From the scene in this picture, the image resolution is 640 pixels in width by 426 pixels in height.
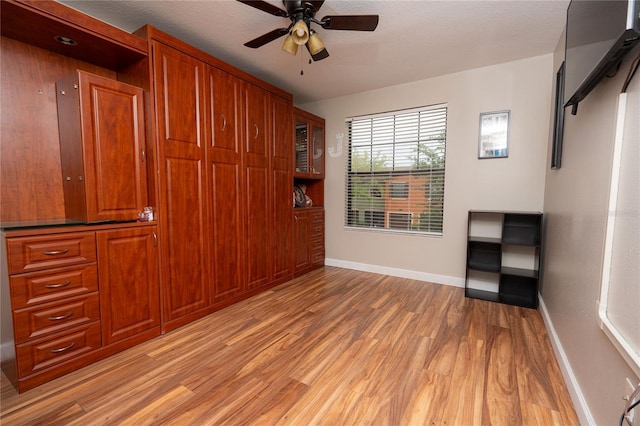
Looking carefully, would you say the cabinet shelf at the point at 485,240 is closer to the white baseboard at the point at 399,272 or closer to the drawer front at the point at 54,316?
the white baseboard at the point at 399,272

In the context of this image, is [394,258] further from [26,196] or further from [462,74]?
[26,196]

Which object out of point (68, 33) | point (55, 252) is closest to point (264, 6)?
point (68, 33)

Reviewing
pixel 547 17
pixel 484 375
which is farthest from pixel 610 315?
pixel 547 17

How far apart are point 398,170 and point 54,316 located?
3.66m

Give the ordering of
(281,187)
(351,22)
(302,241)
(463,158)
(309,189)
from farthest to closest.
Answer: (309,189) → (302,241) → (281,187) → (463,158) → (351,22)

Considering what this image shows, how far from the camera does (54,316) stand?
1665mm

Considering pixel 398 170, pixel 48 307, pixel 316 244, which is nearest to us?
pixel 48 307

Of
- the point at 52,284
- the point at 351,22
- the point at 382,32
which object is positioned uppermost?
the point at 382,32

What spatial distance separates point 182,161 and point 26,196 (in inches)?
41.7

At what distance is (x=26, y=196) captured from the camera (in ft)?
6.31

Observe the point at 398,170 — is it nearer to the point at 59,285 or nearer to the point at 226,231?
the point at 226,231

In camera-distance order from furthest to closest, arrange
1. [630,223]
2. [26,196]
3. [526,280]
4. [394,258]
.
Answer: [394,258]
[526,280]
[26,196]
[630,223]

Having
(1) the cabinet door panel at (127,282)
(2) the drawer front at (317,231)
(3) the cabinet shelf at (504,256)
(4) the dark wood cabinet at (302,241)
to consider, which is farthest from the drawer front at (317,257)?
(1) the cabinet door panel at (127,282)

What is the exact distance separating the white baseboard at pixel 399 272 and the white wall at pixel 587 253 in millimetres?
1206
